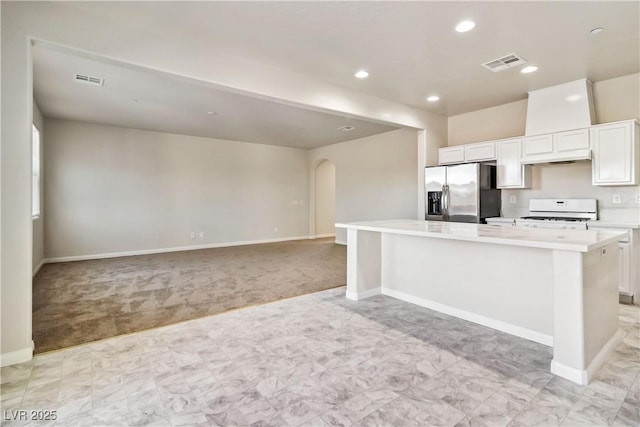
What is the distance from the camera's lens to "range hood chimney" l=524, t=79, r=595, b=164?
403 centimetres

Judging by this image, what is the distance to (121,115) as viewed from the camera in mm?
5762

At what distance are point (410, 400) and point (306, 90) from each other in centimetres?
348

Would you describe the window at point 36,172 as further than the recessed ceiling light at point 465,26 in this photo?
Yes

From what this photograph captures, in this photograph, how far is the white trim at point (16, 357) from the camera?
2301mm

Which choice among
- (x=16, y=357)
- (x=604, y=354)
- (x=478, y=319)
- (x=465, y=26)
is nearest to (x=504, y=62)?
(x=465, y=26)

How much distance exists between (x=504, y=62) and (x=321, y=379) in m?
3.82

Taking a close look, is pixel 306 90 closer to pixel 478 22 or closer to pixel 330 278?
pixel 478 22

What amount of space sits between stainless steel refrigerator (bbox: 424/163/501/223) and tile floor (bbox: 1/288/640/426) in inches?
84.8

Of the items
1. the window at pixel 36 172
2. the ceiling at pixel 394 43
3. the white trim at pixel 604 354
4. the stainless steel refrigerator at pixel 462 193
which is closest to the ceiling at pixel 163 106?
the ceiling at pixel 394 43

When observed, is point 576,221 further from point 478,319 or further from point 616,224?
point 478,319

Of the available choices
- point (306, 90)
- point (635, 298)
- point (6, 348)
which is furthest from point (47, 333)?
point (635, 298)

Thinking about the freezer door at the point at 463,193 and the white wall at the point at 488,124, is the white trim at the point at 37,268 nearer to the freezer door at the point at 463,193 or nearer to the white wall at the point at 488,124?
the freezer door at the point at 463,193

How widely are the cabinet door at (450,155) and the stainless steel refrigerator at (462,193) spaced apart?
400 millimetres

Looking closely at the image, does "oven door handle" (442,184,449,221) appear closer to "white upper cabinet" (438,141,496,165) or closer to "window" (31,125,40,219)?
"white upper cabinet" (438,141,496,165)
